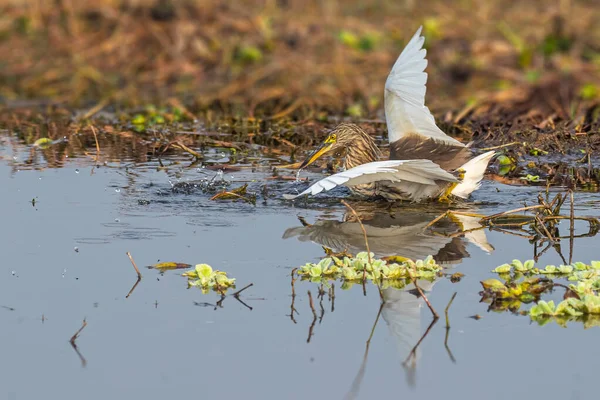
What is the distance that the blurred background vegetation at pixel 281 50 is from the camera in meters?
12.4

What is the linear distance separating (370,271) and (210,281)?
81cm

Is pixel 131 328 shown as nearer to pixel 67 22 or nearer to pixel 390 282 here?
pixel 390 282

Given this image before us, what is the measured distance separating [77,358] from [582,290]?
238 centimetres

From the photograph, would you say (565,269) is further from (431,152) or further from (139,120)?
(139,120)

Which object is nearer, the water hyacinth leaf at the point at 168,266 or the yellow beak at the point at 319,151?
the water hyacinth leaf at the point at 168,266

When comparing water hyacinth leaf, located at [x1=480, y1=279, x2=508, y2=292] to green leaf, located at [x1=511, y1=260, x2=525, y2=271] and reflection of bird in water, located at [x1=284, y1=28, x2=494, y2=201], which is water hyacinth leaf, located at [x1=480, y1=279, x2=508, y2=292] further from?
reflection of bird in water, located at [x1=284, y1=28, x2=494, y2=201]

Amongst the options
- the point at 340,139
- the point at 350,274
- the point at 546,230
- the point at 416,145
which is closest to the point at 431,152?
the point at 416,145

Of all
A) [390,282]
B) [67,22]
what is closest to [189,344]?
[390,282]

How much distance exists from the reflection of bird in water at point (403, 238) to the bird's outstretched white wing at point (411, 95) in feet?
2.28

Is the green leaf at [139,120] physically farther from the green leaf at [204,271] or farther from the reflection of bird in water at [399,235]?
the green leaf at [204,271]

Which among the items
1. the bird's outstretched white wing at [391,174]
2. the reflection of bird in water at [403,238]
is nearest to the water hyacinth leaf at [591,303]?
the reflection of bird in water at [403,238]

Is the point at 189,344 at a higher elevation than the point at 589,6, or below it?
below

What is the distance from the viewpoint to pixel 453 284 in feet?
17.7

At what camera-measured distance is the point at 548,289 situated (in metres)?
5.27
